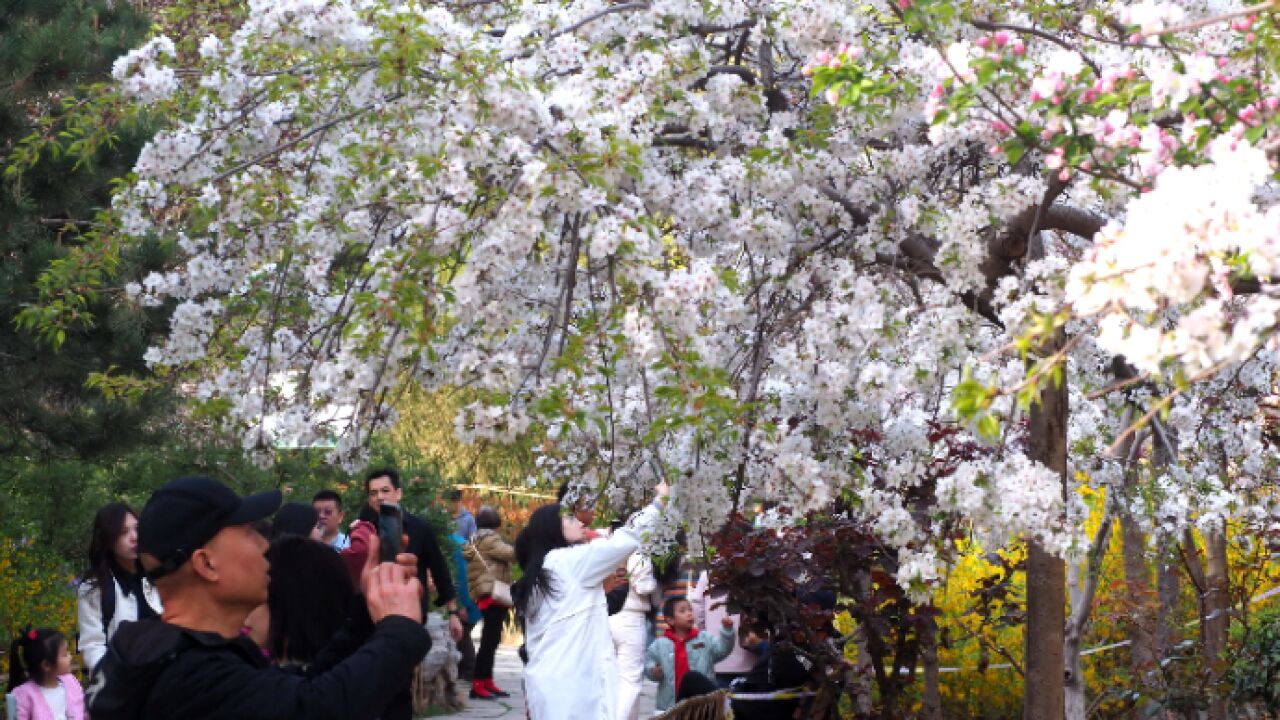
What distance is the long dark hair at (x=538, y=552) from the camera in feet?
22.2

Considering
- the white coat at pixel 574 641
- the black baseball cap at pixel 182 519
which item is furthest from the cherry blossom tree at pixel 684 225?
the black baseball cap at pixel 182 519

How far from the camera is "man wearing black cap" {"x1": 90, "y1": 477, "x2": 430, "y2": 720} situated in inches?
111

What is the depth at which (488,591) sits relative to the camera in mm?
12383

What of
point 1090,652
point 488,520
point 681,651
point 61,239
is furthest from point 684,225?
point 488,520

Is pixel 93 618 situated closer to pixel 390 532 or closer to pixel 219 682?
pixel 390 532

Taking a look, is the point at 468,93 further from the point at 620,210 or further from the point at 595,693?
the point at 595,693

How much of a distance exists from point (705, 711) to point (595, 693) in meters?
0.53

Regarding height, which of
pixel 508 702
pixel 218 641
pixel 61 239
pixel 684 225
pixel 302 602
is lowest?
pixel 508 702

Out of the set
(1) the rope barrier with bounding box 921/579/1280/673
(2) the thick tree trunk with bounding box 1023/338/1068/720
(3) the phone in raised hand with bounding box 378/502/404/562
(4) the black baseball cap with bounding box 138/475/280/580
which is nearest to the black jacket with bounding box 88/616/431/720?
(4) the black baseball cap with bounding box 138/475/280/580

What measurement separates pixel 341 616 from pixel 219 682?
1.04 metres

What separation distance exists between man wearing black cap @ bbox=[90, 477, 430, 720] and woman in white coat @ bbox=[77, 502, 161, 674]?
2.87 metres

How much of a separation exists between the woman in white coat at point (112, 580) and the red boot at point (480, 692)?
6.40 m

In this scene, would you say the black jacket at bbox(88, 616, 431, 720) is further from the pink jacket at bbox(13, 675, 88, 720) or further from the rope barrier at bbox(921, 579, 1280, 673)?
the rope barrier at bbox(921, 579, 1280, 673)

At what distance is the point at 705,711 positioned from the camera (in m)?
6.76
